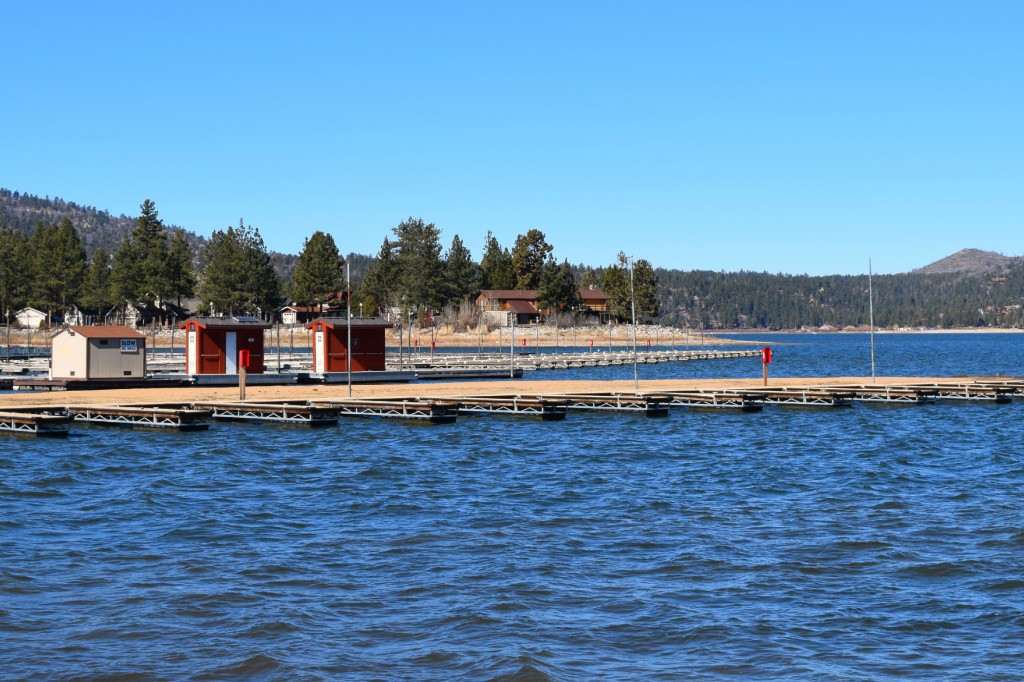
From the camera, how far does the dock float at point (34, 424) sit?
37.7 meters

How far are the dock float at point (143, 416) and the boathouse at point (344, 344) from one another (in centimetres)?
1848

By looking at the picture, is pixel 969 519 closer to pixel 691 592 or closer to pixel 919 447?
pixel 691 592

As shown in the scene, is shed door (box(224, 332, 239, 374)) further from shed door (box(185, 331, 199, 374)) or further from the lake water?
the lake water

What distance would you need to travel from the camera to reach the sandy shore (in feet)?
144

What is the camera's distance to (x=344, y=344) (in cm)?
6047

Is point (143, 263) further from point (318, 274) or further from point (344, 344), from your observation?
point (344, 344)

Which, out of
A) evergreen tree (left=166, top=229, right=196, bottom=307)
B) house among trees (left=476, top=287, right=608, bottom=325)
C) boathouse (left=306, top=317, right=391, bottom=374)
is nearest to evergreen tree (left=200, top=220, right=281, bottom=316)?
evergreen tree (left=166, top=229, right=196, bottom=307)

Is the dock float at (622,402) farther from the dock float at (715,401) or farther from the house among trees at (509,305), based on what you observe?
the house among trees at (509,305)

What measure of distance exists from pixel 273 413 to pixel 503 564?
78.1 ft

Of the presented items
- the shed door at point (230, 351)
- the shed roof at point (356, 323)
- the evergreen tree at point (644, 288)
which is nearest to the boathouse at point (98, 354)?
the shed door at point (230, 351)

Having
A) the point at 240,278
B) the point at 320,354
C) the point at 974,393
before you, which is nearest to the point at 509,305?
the point at 240,278

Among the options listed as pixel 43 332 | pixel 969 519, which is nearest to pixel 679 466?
pixel 969 519

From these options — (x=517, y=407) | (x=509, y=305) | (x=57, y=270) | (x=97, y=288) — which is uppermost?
(x=57, y=270)

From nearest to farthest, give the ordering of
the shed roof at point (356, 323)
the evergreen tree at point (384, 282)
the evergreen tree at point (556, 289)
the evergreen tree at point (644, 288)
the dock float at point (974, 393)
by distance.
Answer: the dock float at point (974, 393)
the shed roof at point (356, 323)
the evergreen tree at point (384, 282)
the evergreen tree at point (556, 289)
the evergreen tree at point (644, 288)
